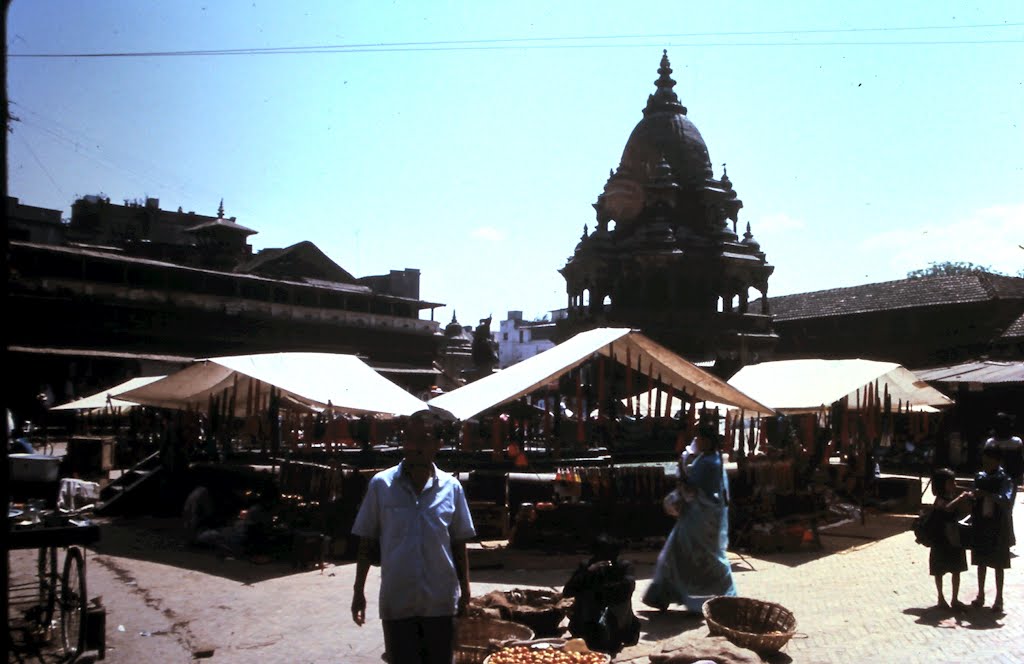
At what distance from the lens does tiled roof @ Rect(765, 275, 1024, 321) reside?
31203 millimetres

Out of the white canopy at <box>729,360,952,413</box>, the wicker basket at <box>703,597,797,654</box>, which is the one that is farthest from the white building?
the wicker basket at <box>703,597,797,654</box>

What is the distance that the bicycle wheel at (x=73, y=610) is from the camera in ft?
20.1

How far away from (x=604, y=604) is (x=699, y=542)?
5.48ft

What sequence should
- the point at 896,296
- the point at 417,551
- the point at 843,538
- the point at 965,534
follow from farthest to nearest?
the point at 896,296 → the point at 843,538 → the point at 965,534 → the point at 417,551

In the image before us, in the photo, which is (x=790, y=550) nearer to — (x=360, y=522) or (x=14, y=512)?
(x=360, y=522)

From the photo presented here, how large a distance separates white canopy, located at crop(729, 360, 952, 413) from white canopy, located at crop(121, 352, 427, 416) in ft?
20.0

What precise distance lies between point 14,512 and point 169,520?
766 cm

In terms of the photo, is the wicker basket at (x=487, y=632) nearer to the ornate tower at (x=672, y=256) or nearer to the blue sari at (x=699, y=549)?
the blue sari at (x=699, y=549)

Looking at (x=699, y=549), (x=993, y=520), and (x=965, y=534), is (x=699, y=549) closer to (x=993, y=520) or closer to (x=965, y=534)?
(x=965, y=534)

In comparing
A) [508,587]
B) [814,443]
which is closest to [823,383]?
[814,443]

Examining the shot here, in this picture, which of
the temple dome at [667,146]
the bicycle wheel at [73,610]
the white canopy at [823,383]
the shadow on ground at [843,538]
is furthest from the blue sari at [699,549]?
the temple dome at [667,146]

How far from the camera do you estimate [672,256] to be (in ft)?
106

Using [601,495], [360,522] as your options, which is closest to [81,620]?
[360,522]

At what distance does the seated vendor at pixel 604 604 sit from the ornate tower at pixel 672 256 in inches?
982
